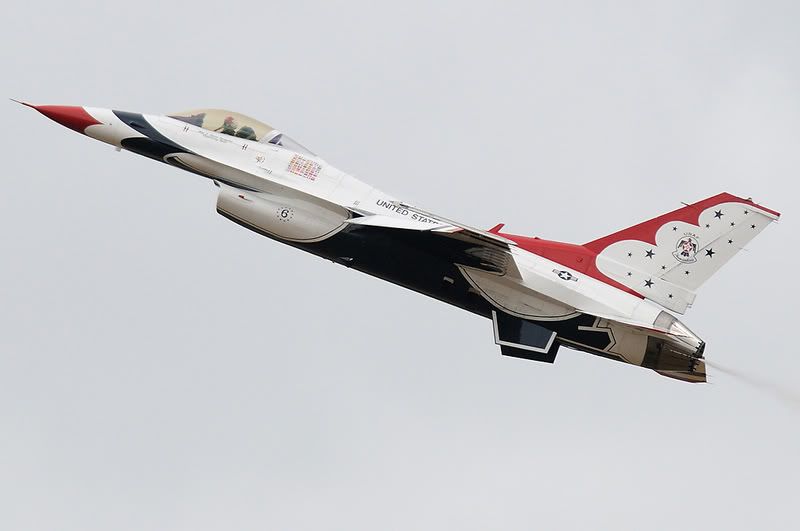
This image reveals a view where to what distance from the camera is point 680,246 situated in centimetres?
2162

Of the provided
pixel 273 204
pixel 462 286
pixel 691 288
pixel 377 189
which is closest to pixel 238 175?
pixel 273 204

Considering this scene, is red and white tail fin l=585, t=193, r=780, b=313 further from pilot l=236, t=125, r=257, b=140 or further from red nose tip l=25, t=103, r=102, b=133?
red nose tip l=25, t=103, r=102, b=133

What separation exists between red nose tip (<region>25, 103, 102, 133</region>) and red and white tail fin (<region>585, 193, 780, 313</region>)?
363 inches

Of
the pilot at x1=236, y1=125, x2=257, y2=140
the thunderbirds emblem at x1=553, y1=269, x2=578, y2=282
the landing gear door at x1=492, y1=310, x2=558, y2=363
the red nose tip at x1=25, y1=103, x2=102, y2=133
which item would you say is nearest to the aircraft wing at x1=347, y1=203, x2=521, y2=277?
the thunderbirds emblem at x1=553, y1=269, x2=578, y2=282

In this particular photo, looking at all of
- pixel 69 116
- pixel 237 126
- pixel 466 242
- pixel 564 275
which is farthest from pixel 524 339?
pixel 69 116

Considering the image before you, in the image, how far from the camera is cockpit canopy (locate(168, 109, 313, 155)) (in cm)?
2294

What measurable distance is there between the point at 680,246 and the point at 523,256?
2.66m

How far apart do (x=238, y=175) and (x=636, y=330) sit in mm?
7367

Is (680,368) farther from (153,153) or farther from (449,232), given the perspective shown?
(153,153)

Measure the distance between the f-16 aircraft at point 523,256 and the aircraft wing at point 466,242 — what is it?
0.02 meters

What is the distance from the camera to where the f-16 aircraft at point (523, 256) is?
824 inches

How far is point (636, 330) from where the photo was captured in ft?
68.4

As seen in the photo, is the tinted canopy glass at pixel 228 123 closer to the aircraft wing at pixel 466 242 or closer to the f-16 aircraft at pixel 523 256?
the f-16 aircraft at pixel 523 256

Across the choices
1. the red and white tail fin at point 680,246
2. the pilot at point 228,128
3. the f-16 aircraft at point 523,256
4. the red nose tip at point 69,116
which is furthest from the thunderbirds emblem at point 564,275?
the red nose tip at point 69,116
